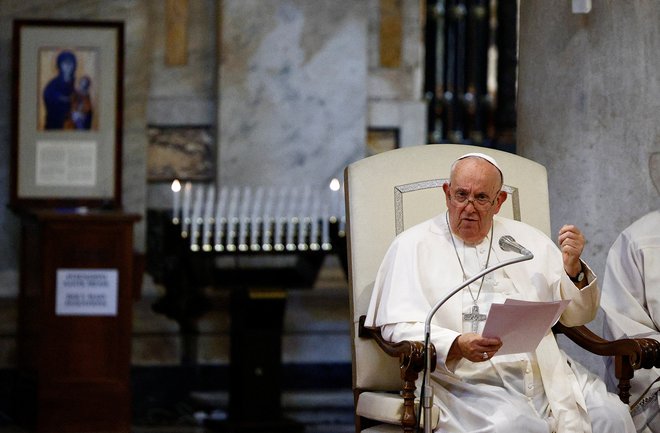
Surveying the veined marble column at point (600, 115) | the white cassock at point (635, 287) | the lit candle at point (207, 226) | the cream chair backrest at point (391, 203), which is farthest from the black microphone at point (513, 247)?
the lit candle at point (207, 226)

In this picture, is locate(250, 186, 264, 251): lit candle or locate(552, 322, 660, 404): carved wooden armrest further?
locate(250, 186, 264, 251): lit candle

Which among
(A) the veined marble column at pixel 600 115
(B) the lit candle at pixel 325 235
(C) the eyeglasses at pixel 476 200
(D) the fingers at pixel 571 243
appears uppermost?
(A) the veined marble column at pixel 600 115

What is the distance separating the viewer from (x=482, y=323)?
15.4 feet

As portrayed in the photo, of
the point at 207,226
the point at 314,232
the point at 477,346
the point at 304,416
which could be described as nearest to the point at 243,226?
the point at 207,226

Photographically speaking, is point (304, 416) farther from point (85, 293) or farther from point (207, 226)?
point (85, 293)

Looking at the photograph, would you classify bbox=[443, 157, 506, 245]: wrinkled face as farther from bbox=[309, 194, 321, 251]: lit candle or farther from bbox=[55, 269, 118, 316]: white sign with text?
bbox=[55, 269, 118, 316]: white sign with text

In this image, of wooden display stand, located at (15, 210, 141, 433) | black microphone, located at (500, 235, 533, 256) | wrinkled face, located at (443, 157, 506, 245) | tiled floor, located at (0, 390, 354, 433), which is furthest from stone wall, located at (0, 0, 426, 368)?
black microphone, located at (500, 235, 533, 256)

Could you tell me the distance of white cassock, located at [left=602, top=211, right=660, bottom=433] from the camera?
16.4 ft

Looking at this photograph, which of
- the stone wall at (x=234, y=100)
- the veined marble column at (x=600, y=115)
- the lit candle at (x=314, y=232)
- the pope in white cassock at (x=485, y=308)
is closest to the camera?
the pope in white cassock at (x=485, y=308)

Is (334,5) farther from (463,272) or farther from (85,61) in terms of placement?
(463,272)

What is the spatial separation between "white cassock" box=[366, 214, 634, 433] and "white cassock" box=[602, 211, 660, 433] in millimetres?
330

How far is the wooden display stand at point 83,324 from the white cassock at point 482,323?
115 inches

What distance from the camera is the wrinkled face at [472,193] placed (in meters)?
4.68

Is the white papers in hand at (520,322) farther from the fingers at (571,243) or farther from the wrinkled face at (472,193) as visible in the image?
the wrinkled face at (472,193)
